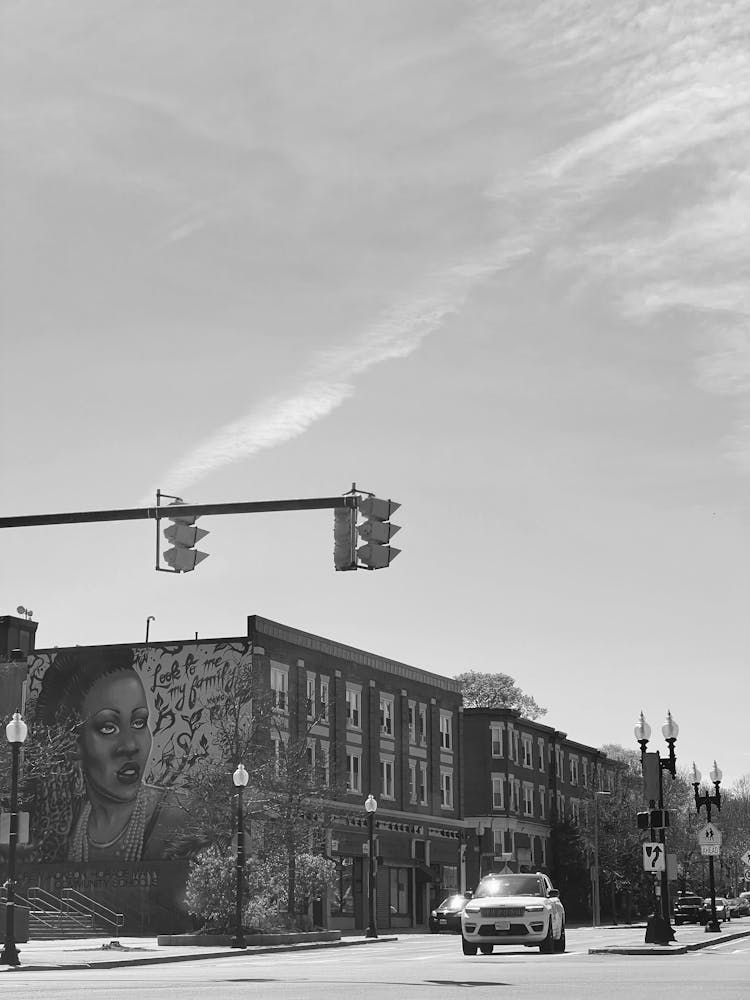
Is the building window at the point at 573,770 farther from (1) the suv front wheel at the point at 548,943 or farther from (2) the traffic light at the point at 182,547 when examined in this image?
(2) the traffic light at the point at 182,547

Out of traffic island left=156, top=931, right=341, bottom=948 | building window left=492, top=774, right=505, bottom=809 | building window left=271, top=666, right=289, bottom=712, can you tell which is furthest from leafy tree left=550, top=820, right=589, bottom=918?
traffic island left=156, top=931, right=341, bottom=948

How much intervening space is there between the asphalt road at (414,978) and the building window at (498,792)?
53489 mm

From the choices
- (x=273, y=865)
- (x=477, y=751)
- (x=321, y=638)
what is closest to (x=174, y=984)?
(x=273, y=865)

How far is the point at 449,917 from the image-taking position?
6153 cm

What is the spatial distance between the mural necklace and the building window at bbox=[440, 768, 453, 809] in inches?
902

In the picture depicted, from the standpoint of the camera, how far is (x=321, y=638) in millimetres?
69625

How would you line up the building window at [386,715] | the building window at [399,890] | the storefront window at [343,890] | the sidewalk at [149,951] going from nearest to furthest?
the sidewalk at [149,951] < the storefront window at [343,890] < the building window at [399,890] < the building window at [386,715]

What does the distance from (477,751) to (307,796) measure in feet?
118

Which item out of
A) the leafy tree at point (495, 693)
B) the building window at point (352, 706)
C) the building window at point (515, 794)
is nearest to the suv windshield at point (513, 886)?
the building window at point (352, 706)

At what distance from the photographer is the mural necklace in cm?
6175

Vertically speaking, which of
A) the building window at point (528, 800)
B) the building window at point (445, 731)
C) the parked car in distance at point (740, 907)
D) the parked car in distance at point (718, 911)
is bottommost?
the parked car in distance at point (740, 907)

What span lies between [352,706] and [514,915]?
38.5 meters

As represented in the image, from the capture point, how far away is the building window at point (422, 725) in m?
79.1

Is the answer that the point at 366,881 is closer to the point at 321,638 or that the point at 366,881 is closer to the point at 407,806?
the point at 407,806
